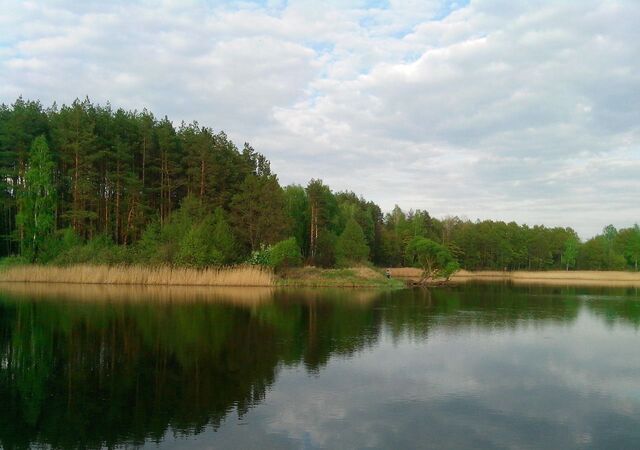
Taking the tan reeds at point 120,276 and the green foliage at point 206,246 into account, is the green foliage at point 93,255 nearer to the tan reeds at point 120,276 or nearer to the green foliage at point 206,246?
the tan reeds at point 120,276

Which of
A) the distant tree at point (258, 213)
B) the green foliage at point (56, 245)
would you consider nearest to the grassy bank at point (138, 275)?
the green foliage at point (56, 245)

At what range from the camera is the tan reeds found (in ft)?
128

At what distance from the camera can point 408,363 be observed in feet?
46.3

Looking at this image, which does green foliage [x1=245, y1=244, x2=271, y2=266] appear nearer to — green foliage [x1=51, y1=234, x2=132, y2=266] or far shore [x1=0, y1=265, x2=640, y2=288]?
far shore [x1=0, y1=265, x2=640, y2=288]

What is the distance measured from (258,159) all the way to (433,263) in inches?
862

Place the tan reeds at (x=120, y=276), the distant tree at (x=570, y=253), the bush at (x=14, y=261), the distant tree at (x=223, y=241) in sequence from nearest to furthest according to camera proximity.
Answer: the tan reeds at (x=120, y=276) < the bush at (x=14, y=261) < the distant tree at (x=223, y=241) < the distant tree at (x=570, y=253)

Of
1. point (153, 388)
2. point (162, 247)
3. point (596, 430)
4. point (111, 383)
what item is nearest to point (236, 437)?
point (153, 388)

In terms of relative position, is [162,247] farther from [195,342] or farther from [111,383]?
[111,383]

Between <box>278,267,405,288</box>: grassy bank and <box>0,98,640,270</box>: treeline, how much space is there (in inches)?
65.6

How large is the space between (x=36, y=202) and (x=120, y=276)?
10.6 meters

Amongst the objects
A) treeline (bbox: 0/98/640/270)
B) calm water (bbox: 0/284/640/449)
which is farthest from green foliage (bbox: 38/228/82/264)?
calm water (bbox: 0/284/640/449)

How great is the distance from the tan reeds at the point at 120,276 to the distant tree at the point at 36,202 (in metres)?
3.12

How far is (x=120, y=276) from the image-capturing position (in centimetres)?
3944

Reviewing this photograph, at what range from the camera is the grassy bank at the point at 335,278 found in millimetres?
45531
